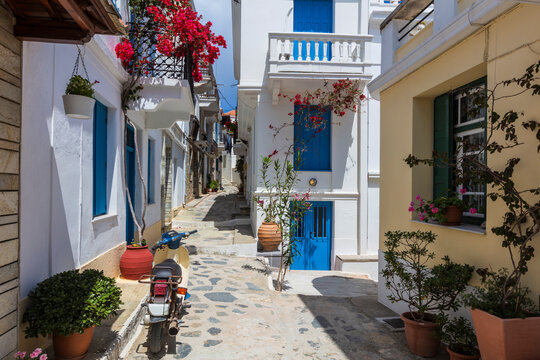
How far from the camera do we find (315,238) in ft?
32.7

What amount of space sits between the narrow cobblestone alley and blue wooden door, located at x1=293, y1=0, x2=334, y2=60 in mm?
6570

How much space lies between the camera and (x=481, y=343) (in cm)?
313

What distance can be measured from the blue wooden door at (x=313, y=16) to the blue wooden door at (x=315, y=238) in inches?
171

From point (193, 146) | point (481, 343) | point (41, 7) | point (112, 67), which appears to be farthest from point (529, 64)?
point (193, 146)

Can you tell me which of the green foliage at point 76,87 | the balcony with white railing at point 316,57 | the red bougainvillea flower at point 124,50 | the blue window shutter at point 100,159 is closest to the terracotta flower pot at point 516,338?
the green foliage at point 76,87

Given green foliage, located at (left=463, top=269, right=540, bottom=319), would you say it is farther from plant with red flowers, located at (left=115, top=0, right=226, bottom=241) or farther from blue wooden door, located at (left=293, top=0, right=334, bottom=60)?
blue wooden door, located at (left=293, top=0, right=334, bottom=60)

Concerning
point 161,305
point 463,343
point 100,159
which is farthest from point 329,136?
point 161,305

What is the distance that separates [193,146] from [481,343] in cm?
1893

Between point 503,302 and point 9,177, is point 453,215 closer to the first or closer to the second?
point 503,302

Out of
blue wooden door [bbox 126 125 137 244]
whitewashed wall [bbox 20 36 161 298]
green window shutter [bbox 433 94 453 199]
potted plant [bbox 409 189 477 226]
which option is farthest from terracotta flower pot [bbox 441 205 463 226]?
blue wooden door [bbox 126 125 137 244]

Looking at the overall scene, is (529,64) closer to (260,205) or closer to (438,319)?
(438,319)

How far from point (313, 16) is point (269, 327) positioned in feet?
27.6

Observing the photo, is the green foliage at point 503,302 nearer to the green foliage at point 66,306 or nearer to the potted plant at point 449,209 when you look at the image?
the potted plant at point 449,209

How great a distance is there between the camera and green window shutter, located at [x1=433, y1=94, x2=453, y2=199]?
4.95m
